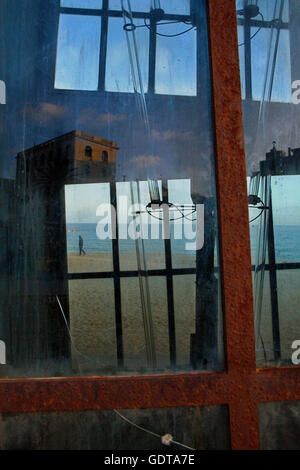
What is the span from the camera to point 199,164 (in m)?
2.08

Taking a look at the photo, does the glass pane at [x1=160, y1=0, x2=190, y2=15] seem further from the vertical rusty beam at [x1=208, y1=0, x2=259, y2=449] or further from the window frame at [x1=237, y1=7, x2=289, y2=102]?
the window frame at [x1=237, y1=7, x2=289, y2=102]

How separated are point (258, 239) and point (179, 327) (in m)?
0.72

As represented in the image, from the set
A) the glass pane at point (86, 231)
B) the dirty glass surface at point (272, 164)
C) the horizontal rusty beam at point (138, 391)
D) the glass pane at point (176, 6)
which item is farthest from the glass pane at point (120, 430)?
the glass pane at point (176, 6)

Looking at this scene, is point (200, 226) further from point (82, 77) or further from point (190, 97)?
point (82, 77)

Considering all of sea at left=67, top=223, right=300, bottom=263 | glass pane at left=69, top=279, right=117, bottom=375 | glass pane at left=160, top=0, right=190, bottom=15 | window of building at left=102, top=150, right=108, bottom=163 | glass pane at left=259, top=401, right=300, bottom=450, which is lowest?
glass pane at left=259, top=401, right=300, bottom=450

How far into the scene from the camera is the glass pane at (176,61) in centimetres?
211

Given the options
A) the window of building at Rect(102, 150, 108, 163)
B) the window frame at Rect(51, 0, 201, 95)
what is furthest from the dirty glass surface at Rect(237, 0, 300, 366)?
the window of building at Rect(102, 150, 108, 163)

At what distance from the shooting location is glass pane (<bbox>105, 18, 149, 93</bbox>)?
2115 millimetres

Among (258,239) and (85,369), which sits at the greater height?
(258,239)

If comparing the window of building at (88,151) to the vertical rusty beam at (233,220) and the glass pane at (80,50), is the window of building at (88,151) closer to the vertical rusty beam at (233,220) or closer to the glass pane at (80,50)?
the glass pane at (80,50)

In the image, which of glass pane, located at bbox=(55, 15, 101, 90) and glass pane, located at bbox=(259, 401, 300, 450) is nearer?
glass pane, located at bbox=(259, 401, 300, 450)

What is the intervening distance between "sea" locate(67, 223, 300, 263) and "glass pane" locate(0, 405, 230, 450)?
0.90 metres

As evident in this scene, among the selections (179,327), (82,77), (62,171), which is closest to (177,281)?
(179,327)
